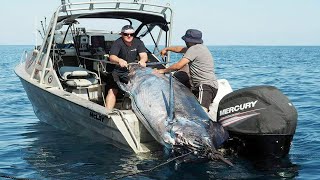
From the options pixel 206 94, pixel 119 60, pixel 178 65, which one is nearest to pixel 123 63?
pixel 119 60

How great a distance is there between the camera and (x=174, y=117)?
620 centimetres

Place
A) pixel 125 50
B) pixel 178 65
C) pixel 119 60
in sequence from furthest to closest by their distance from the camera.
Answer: pixel 125 50, pixel 119 60, pixel 178 65

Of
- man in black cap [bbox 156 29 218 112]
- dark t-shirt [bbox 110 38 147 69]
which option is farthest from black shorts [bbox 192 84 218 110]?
dark t-shirt [bbox 110 38 147 69]

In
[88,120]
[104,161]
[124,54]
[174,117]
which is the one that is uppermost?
[124,54]

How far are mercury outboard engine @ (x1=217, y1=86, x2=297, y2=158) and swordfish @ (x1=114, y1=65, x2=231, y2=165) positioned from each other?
316mm

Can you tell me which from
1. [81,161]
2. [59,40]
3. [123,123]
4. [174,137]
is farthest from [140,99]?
[59,40]

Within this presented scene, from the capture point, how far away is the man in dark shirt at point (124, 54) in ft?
26.2

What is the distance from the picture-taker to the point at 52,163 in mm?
7309

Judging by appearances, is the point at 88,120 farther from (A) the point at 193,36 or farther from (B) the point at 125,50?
(A) the point at 193,36

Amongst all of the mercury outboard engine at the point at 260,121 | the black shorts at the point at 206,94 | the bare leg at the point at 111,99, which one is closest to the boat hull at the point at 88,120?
the bare leg at the point at 111,99

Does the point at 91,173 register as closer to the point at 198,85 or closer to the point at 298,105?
the point at 198,85

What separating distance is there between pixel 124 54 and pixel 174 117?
2494 mm

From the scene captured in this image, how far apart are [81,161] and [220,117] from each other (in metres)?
2.37

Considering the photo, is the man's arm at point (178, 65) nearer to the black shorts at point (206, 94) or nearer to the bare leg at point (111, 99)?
the black shorts at point (206, 94)
